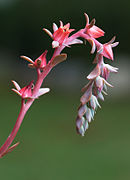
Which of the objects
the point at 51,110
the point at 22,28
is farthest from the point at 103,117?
the point at 22,28

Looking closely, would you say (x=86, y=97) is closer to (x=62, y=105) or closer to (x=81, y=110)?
(x=81, y=110)

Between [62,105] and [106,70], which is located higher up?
[106,70]

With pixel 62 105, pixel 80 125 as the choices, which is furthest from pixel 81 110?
pixel 62 105

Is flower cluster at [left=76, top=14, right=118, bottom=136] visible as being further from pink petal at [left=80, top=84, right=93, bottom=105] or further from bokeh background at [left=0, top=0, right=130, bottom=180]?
bokeh background at [left=0, top=0, right=130, bottom=180]

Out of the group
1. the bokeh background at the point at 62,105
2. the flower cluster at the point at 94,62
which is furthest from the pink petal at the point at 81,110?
the bokeh background at the point at 62,105

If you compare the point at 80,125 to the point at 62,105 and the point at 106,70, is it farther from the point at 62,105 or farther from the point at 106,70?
the point at 62,105

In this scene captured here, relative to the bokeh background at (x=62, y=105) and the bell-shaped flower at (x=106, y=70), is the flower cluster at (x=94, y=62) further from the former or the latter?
the bokeh background at (x=62, y=105)

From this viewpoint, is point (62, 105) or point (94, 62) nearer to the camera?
point (94, 62)

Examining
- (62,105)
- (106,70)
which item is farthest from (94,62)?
(62,105)

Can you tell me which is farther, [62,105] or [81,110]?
[62,105]

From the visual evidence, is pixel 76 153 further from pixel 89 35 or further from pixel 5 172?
pixel 89 35
